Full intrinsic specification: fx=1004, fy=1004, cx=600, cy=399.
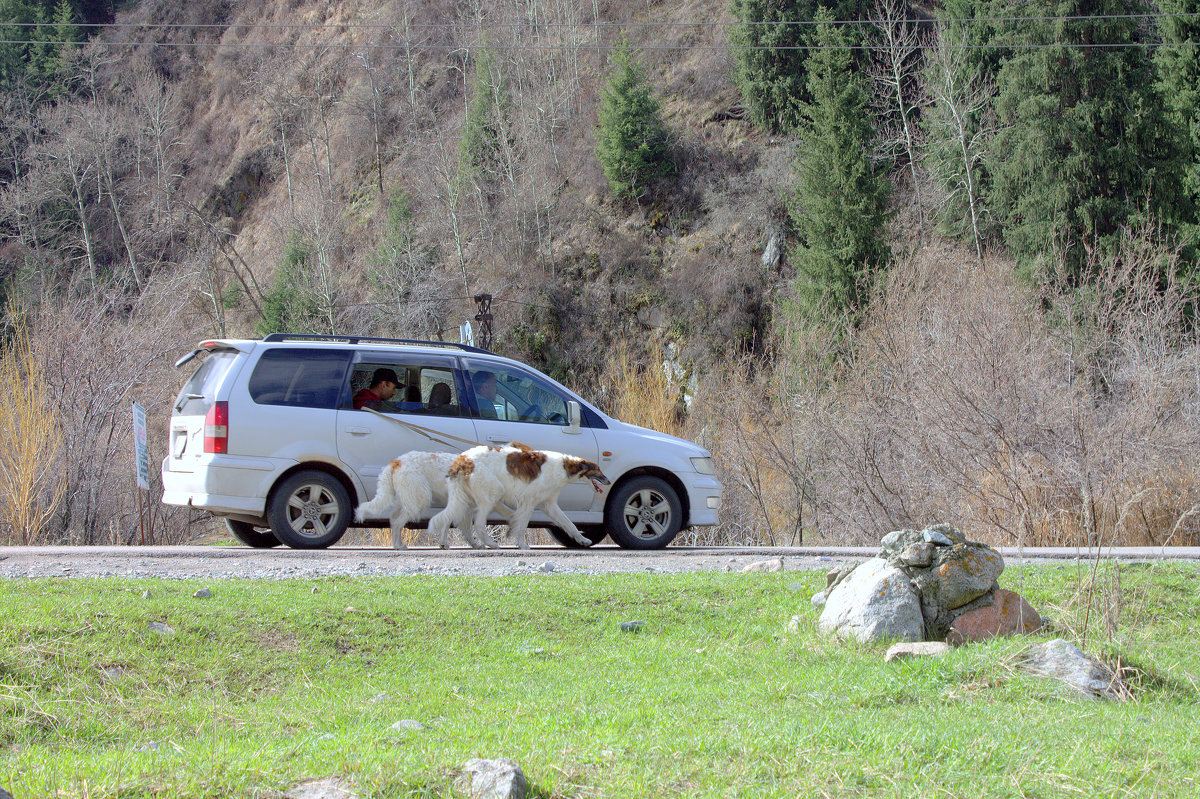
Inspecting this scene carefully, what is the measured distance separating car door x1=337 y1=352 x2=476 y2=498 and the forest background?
6710mm

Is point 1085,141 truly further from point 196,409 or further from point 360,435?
point 196,409

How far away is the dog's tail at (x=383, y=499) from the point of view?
10633mm

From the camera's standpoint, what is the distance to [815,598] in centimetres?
752

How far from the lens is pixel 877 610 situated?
6.66 metres

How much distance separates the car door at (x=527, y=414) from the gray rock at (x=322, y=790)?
25.9 ft

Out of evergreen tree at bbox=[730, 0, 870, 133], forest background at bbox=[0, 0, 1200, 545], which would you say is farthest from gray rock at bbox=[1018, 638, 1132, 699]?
evergreen tree at bbox=[730, 0, 870, 133]

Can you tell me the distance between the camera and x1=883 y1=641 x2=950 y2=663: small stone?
6.07m

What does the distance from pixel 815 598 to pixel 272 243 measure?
195ft

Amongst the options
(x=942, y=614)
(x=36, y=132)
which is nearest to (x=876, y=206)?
(x=942, y=614)

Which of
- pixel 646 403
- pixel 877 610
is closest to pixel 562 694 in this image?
pixel 877 610

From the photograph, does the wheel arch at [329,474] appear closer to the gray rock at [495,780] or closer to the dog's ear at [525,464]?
the dog's ear at [525,464]

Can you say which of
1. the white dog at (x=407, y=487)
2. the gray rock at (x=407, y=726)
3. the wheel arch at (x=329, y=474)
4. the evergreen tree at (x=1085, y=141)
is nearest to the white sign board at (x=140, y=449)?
the wheel arch at (x=329, y=474)

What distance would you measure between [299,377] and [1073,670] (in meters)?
8.15

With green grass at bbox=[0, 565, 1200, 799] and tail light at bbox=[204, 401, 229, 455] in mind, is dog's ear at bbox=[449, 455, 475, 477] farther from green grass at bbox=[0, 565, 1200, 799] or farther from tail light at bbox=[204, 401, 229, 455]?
green grass at bbox=[0, 565, 1200, 799]
